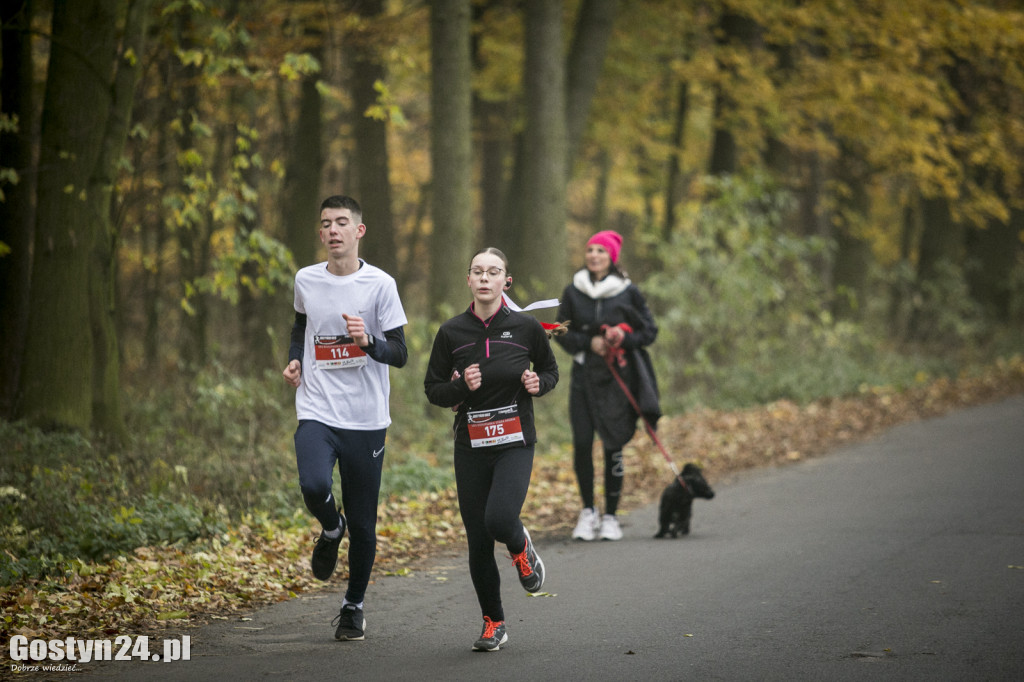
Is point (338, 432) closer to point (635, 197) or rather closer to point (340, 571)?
point (340, 571)

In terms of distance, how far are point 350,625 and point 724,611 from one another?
2218 millimetres

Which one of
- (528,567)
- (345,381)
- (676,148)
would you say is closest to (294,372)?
(345,381)

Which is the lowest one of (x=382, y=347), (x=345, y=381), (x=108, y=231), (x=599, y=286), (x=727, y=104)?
(x=345, y=381)

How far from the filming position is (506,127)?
2348 centimetres

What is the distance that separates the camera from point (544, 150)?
52.2 feet

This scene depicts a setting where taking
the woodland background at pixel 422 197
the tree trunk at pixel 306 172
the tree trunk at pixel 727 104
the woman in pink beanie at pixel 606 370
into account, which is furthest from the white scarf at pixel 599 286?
the tree trunk at pixel 727 104

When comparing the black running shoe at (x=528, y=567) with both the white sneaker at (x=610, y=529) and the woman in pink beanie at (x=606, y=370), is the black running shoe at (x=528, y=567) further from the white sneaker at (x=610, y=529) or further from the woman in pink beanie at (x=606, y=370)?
the white sneaker at (x=610, y=529)

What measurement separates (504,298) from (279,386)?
7444mm

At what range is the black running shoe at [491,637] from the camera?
564 cm

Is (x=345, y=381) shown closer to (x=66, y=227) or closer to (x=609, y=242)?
(x=609, y=242)

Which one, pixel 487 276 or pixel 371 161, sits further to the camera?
pixel 371 161

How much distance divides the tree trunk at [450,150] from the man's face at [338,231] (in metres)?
7.75

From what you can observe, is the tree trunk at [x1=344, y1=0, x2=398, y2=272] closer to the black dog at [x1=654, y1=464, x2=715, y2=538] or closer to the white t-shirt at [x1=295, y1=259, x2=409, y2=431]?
the black dog at [x1=654, y1=464, x2=715, y2=538]

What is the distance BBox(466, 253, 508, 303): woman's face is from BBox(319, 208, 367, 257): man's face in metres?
0.69
